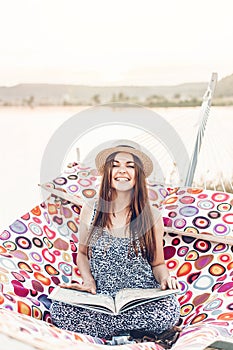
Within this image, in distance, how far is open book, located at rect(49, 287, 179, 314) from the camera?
1.29 m

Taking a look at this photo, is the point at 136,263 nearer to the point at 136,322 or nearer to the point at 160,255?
the point at 160,255

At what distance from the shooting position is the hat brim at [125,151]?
1398 millimetres

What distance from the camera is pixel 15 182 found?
2.73 meters

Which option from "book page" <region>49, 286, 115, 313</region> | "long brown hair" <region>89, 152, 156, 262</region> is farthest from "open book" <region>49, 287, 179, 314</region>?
"long brown hair" <region>89, 152, 156, 262</region>

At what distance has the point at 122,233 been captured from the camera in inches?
Answer: 56.6

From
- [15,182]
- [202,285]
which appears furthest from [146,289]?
[15,182]

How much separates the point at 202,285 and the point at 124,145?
0.50m

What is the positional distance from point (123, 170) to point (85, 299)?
355 mm

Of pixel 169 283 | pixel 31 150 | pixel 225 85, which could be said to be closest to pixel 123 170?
pixel 169 283

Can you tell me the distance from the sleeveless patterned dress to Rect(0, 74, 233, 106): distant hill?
1.43 metres

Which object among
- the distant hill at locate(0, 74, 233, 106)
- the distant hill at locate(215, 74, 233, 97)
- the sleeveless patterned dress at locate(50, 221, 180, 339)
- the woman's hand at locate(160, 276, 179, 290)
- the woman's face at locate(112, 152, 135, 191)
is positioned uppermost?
the distant hill at locate(215, 74, 233, 97)

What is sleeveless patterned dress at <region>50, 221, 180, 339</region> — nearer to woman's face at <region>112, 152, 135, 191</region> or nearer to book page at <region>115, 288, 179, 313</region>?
book page at <region>115, 288, 179, 313</region>

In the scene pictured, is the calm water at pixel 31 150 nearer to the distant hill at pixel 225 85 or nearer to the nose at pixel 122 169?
the distant hill at pixel 225 85

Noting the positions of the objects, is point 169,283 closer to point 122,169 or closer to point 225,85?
point 122,169
